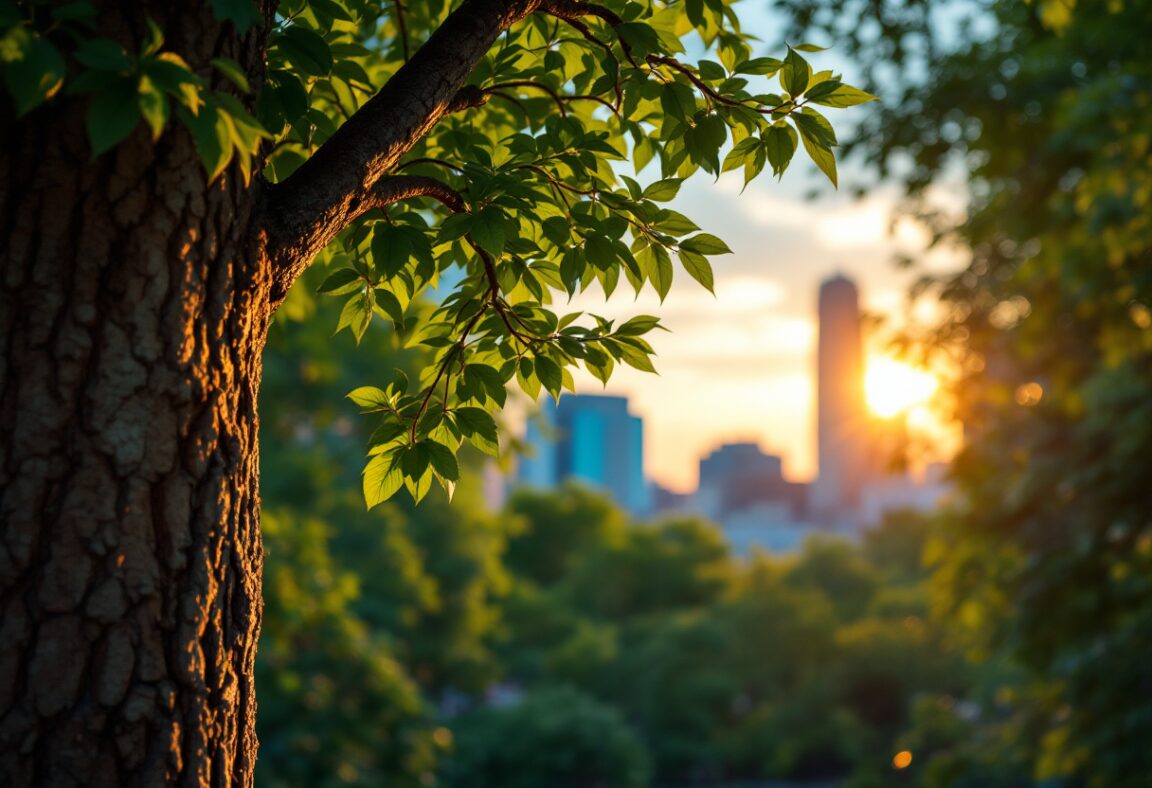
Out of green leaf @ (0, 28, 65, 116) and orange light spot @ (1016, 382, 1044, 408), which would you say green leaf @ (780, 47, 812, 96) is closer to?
green leaf @ (0, 28, 65, 116)

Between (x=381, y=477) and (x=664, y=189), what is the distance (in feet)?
2.73

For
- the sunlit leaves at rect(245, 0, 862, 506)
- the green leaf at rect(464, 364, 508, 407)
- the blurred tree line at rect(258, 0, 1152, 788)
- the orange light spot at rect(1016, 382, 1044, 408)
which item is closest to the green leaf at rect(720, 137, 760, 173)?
the sunlit leaves at rect(245, 0, 862, 506)

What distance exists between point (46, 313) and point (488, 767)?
23263 millimetres

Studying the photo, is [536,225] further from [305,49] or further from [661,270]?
[305,49]

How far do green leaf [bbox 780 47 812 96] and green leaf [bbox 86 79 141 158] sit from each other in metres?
1.19

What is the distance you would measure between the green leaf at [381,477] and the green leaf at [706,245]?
0.75 meters

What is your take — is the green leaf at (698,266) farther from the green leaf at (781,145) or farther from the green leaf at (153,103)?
the green leaf at (153,103)

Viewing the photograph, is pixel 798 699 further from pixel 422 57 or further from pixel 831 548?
pixel 422 57

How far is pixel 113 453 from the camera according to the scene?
5.73ft

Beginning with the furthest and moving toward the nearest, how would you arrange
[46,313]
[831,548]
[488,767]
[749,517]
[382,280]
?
[749,517], [831,548], [488,767], [382,280], [46,313]

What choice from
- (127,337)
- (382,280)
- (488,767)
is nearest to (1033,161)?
(382,280)

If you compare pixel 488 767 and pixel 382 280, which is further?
pixel 488 767

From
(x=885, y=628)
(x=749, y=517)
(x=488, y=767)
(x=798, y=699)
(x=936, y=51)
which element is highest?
(x=749, y=517)

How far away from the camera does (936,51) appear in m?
8.73
